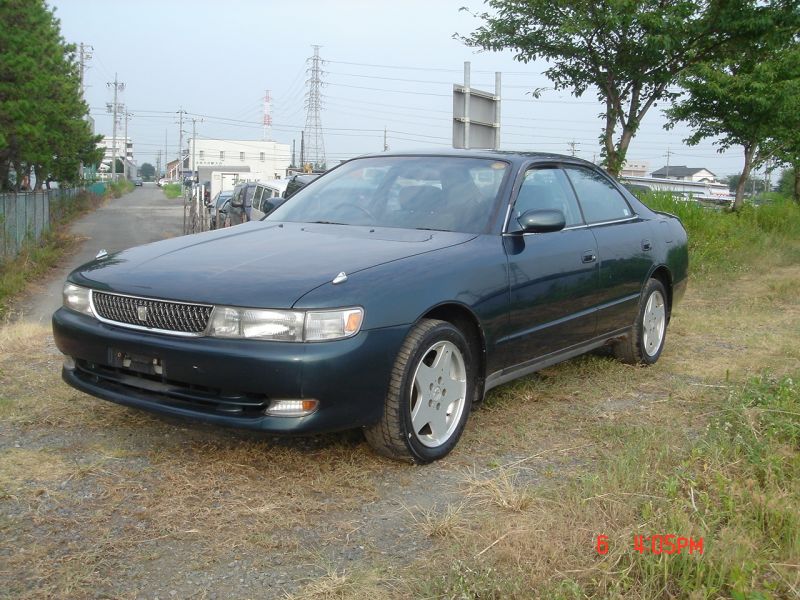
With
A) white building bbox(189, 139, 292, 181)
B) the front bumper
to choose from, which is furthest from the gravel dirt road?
white building bbox(189, 139, 292, 181)

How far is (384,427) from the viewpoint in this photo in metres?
3.74

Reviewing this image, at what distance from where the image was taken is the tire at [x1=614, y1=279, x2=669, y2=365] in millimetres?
5934

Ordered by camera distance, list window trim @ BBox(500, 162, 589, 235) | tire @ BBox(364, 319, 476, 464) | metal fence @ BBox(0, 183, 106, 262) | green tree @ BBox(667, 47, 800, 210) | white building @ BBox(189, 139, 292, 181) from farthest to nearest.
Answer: white building @ BBox(189, 139, 292, 181)
green tree @ BBox(667, 47, 800, 210)
metal fence @ BBox(0, 183, 106, 262)
window trim @ BBox(500, 162, 589, 235)
tire @ BBox(364, 319, 476, 464)

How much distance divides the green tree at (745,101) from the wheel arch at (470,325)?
10360mm

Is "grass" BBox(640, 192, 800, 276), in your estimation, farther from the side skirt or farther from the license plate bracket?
the license plate bracket

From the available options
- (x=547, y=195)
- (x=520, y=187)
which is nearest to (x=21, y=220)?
(x=547, y=195)

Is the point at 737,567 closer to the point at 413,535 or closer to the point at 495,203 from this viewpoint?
the point at 413,535

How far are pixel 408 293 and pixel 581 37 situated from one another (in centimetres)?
948

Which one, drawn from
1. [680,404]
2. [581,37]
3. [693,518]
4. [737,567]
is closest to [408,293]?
[693,518]

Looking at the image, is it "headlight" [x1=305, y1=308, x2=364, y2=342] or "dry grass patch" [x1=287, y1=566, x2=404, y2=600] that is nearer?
"dry grass patch" [x1=287, y1=566, x2=404, y2=600]

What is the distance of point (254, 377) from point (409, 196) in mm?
1783

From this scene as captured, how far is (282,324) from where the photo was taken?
3469 millimetres

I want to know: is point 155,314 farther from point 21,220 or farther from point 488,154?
point 21,220
